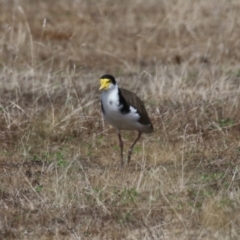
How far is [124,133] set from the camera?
9.80 metres

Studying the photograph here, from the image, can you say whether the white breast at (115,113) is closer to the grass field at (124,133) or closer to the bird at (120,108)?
the bird at (120,108)

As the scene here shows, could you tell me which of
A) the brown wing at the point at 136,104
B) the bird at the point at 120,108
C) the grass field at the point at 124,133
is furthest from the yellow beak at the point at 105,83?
the grass field at the point at 124,133

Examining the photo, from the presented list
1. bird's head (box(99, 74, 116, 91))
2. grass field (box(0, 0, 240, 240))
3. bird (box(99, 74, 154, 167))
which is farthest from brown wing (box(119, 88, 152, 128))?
grass field (box(0, 0, 240, 240))

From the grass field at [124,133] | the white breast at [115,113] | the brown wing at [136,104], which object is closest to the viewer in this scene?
the grass field at [124,133]

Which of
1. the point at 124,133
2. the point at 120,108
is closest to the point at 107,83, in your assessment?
the point at 120,108

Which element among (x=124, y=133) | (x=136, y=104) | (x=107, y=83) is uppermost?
(x=107, y=83)

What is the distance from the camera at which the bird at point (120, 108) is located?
27.3ft

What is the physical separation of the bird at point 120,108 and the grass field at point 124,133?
33 centimetres

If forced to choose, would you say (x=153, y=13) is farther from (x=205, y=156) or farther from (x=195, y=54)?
(x=205, y=156)

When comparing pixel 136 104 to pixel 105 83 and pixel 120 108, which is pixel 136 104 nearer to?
pixel 120 108

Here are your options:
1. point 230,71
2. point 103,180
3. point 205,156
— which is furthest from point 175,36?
point 103,180

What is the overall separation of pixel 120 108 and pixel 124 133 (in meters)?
1.47

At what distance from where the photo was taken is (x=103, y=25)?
48.1 feet

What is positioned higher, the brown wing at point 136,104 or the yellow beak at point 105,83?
the yellow beak at point 105,83
